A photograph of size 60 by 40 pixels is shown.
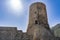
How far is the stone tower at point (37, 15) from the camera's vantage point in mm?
16922

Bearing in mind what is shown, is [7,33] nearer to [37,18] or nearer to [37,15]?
[37,18]

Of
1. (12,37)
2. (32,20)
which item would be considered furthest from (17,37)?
(32,20)

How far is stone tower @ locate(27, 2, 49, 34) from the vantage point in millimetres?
16922

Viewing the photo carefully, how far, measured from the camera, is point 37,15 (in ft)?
56.3

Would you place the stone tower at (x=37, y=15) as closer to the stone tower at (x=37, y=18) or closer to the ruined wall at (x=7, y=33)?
the stone tower at (x=37, y=18)

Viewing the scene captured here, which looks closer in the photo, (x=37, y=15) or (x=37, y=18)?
(x=37, y=18)

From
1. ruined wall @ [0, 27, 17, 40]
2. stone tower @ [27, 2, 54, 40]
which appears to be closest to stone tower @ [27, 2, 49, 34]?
stone tower @ [27, 2, 54, 40]

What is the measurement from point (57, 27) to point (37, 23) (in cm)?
577

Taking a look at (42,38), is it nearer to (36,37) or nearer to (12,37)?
(36,37)

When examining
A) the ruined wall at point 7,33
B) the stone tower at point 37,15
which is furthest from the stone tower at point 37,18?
the ruined wall at point 7,33

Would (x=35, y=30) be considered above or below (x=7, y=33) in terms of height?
above

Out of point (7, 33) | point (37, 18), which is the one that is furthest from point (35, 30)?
point (7, 33)

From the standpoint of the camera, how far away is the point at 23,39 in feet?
46.7

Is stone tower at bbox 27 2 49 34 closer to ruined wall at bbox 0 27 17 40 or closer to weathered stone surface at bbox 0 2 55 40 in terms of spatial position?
weathered stone surface at bbox 0 2 55 40
